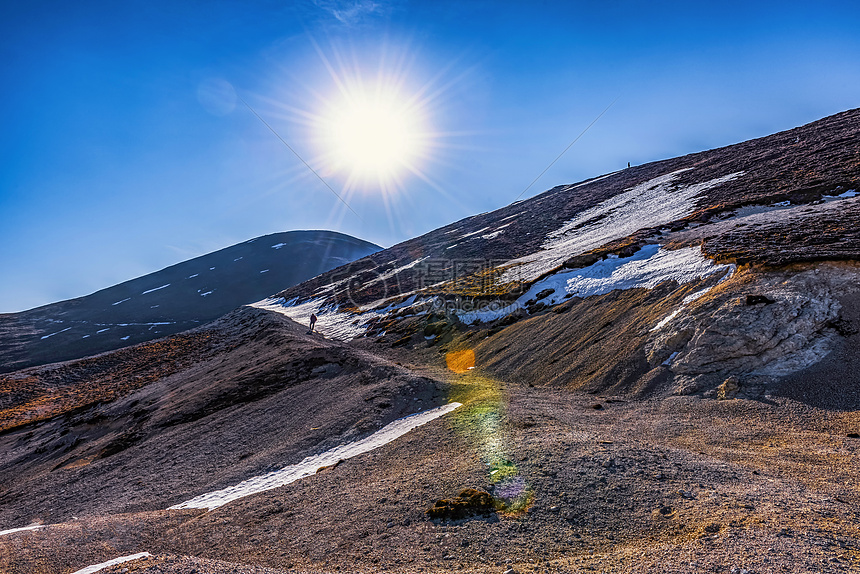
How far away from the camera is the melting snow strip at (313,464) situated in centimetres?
1112

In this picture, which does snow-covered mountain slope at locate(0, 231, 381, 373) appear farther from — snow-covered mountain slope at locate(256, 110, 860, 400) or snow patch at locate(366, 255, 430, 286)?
snow-covered mountain slope at locate(256, 110, 860, 400)

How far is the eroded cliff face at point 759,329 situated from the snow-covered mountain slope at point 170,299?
266 ft

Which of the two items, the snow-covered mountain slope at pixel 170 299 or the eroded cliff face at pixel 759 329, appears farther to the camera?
the snow-covered mountain slope at pixel 170 299

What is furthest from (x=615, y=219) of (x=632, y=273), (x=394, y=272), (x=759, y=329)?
(x=759, y=329)

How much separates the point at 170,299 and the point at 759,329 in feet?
392

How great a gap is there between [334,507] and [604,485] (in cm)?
555

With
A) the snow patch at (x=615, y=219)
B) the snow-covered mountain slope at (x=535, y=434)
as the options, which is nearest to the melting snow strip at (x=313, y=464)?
the snow-covered mountain slope at (x=535, y=434)

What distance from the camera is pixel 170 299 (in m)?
103

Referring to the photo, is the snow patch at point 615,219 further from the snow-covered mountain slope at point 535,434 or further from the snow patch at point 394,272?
the snow patch at point 394,272

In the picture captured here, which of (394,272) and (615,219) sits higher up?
(394,272)

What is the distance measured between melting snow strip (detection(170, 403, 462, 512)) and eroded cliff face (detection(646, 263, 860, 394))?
8312 mm

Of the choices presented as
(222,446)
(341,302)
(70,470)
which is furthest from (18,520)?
(341,302)

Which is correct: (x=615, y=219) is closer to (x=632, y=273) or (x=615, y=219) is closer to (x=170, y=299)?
(x=632, y=273)

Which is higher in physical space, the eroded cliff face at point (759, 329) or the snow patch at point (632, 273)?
the snow patch at point (632, 273)
